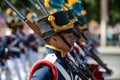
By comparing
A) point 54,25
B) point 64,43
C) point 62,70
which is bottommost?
point 62,70

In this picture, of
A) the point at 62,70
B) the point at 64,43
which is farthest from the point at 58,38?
the point at 62,70

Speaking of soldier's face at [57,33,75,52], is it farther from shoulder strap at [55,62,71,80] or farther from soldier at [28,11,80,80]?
shoulder strap at [55,62,71,80]

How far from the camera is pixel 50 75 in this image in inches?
212

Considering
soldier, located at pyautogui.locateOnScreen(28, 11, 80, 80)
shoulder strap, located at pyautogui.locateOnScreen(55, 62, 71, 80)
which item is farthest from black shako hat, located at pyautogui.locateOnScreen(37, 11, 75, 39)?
shoulder strap, located at pyautogui.locateOnScreen(55, 62, 71, 80)

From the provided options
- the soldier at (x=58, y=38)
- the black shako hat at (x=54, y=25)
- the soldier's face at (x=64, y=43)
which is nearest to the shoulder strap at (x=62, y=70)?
the soldier at (x=58, y=38)

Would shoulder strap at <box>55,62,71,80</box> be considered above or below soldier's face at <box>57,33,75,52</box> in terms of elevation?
below

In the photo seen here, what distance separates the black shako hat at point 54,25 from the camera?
224 inches

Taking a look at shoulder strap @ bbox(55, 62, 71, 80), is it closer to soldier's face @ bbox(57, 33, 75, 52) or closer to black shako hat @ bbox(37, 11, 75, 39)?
soldier's face @ bbox(57, 33, 75, 52)

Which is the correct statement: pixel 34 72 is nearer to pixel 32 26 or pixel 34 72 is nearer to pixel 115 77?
pixel 32 26

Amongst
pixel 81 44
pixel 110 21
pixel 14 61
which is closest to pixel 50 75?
pixel 81 44

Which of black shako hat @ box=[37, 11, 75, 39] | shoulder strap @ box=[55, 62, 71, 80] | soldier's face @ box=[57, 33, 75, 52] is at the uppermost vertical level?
black shako hat @ box=[37, 11, 75, 39]

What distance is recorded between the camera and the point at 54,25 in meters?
5.71

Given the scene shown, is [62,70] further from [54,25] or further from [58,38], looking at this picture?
[54,25]

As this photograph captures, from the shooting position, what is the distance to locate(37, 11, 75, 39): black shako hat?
5683mm
